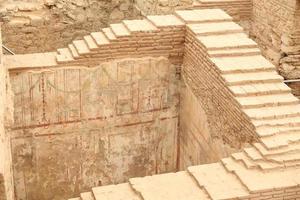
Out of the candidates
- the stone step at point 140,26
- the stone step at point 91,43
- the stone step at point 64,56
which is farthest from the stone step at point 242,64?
the stone step at point 64,56

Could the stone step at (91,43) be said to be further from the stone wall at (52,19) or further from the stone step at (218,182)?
the stone wall at (52,19)

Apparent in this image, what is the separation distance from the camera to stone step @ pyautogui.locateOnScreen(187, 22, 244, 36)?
23.2 ft

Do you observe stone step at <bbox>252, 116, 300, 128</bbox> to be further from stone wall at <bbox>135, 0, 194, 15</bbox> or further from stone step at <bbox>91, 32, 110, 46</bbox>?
stone wall at <bbox>135, 0, 194, 15</bbox>

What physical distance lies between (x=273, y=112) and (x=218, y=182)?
3.78ft

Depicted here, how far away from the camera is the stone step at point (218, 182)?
4.79m

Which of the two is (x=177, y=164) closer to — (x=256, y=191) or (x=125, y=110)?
Answer: (x=125, y=110)

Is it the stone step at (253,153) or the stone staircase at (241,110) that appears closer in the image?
the stone staircase at (241,110)

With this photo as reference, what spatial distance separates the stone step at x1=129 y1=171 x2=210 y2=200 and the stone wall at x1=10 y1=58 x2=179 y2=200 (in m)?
2.25

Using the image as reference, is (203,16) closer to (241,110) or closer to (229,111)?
(229,111)

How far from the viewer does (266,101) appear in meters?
5.90

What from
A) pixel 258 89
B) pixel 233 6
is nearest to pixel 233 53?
pixel 258 89

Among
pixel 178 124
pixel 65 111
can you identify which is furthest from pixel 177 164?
pixel 65 111

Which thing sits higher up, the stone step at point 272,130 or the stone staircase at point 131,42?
the stone staircase at point 131,42

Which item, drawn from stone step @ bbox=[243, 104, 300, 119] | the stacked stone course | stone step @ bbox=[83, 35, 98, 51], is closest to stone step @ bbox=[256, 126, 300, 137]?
the stacked stone course
